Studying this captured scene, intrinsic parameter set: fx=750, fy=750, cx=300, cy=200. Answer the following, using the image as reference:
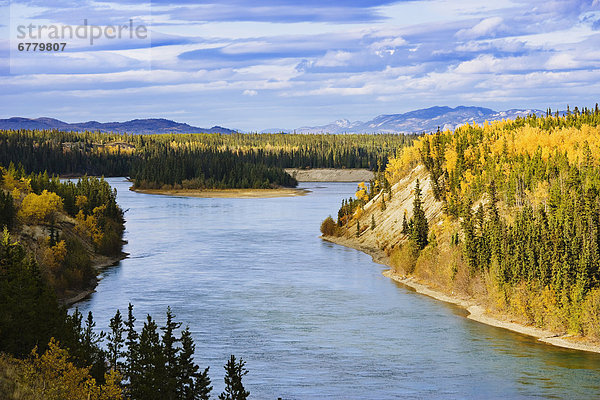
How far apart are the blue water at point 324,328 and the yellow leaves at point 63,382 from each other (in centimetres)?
1126

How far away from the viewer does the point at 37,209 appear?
7669 cm

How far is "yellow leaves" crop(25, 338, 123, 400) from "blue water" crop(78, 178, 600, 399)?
11256 millimetres

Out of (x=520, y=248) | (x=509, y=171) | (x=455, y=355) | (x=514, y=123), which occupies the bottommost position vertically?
(x=455, y=355)

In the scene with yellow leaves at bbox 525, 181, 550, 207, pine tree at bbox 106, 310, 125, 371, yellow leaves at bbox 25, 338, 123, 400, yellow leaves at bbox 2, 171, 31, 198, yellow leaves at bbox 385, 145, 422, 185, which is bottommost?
pine tree at bbox 106, 310, 125, 371

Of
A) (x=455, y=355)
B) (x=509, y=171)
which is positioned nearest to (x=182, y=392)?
(x=455, y=355)

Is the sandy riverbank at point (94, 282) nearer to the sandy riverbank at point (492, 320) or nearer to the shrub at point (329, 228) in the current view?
the sandy riverbank at point (492, 320)

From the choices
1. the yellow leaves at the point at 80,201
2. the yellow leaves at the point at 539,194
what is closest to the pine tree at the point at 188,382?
the yellow leaves at the point at 539,194

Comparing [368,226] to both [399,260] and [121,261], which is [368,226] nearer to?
[399,260]

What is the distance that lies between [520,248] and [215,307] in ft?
82.3

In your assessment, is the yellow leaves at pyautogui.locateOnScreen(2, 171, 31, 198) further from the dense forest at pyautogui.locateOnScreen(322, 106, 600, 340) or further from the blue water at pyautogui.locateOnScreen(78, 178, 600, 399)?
the dense forest at pyautogui.locateOnScreen(322, 106, 600, 340)

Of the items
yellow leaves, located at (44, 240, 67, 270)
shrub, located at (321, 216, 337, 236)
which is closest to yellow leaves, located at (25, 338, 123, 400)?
yellow leaves, located at (44, 240, 67, 270)

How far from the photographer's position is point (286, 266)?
276 feet

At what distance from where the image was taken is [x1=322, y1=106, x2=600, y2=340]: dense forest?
54.8 m

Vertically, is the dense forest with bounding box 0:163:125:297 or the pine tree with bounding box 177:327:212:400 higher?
the dense forest with bounding box 0:163:125:297
